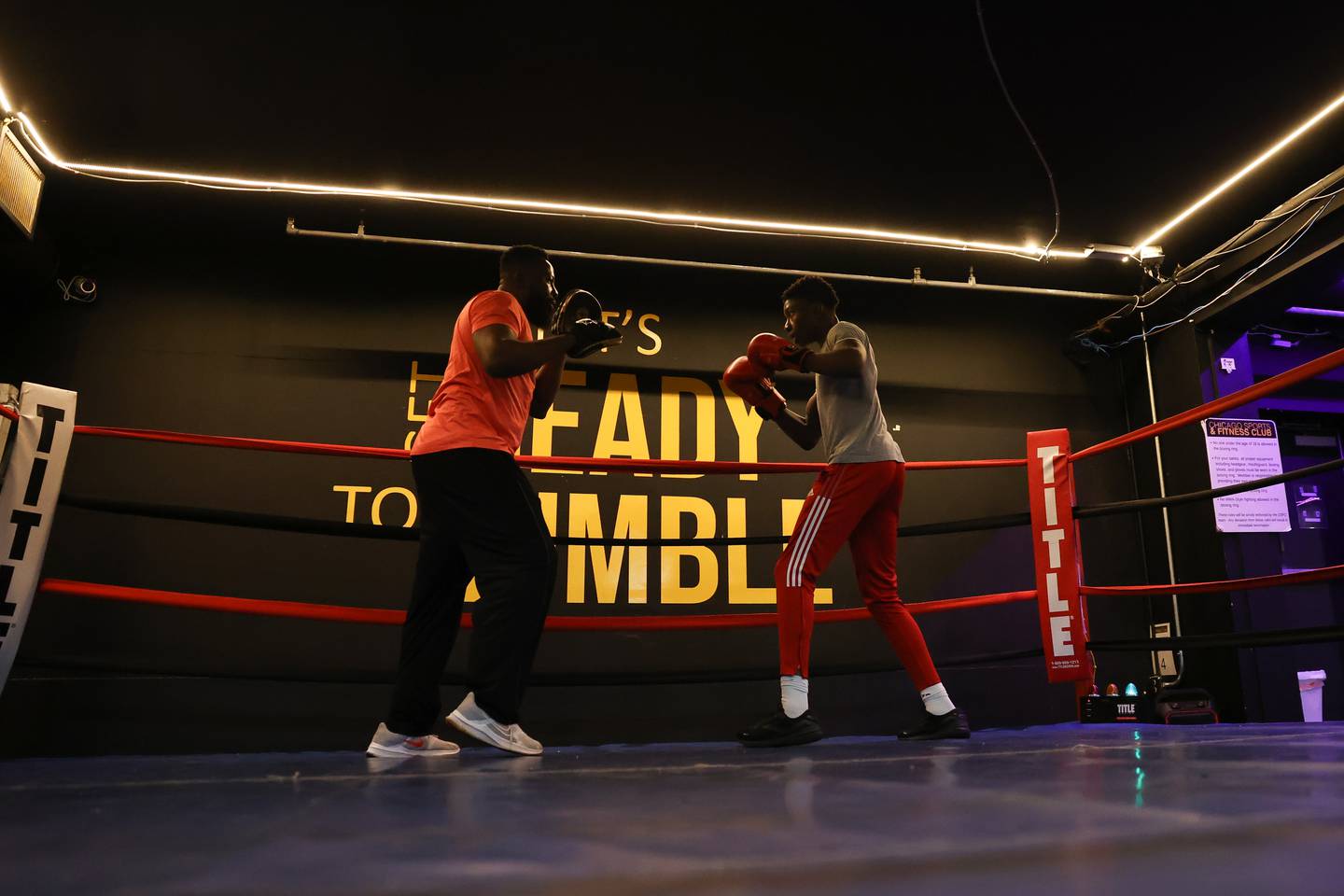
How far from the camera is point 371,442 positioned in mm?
3746

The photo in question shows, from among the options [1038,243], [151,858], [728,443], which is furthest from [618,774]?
[1038,243]

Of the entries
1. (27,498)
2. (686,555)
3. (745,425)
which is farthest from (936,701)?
(27,498)

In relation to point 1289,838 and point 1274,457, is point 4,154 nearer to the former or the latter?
point 1289,838

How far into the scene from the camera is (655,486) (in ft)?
12.7

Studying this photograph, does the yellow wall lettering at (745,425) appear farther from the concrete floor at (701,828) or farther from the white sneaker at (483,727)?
the concrete floor at (701,828)

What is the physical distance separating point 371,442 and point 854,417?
2.31m

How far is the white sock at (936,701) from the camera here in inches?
88.8

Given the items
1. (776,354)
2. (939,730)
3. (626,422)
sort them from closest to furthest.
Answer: (939,730)
(776,354)
(626,422)

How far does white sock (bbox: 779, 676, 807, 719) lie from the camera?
84.7 inches

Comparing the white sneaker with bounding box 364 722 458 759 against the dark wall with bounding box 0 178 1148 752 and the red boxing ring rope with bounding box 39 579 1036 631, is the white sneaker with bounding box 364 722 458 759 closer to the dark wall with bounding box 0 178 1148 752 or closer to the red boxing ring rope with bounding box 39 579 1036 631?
the red boxing ring rope with bounding box 39 579 1036 631

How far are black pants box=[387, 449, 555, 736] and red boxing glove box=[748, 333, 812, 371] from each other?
89cm

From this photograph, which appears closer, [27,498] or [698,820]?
[698,820]

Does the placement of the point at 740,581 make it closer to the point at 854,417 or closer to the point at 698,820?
the point at 854,417

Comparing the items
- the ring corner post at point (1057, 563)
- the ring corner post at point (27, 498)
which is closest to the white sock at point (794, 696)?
the ring corner post at point (1057, 563)
